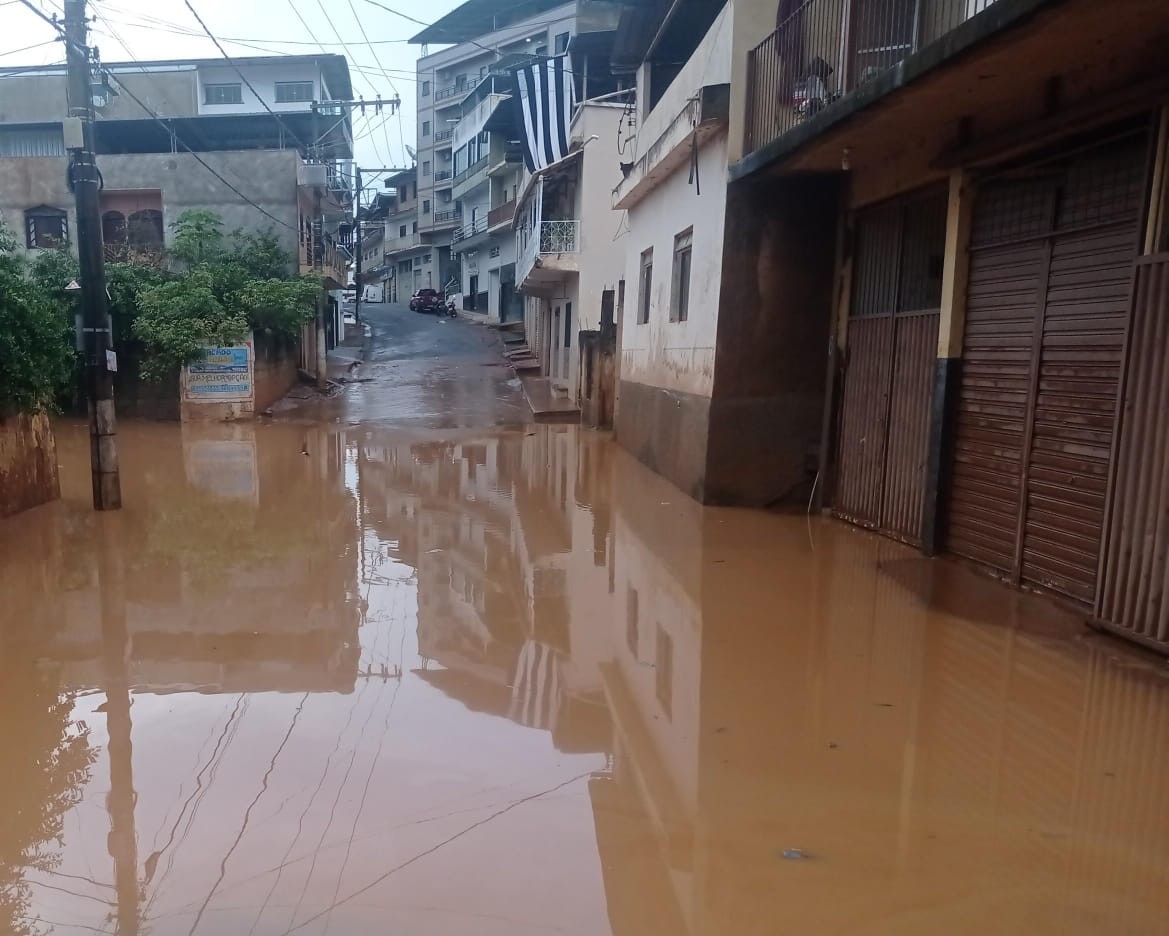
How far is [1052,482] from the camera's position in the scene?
6172mm

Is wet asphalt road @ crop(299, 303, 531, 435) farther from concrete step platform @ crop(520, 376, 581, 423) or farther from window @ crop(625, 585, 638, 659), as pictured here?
window @ crop(625, 585, 638, 659)

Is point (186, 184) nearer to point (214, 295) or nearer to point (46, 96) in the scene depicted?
point (214, 295)

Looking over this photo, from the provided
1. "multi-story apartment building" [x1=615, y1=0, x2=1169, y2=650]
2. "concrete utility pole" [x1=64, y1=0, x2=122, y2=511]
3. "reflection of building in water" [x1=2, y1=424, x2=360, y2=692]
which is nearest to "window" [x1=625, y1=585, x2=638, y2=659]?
"reflection of building in water" [x1=2, y1=424, x2=360, y2=692]

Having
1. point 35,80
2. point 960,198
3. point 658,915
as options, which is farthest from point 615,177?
point 35,80

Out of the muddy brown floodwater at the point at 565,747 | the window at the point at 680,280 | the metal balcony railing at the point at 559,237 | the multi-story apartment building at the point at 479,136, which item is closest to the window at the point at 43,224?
the metal balcony railing at the point at 559,237

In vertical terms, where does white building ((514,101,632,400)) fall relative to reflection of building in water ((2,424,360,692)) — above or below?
above

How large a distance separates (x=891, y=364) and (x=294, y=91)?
120ft

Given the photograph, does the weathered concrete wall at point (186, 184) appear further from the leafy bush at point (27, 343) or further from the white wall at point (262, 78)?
the leafy bush at point (27, 343)

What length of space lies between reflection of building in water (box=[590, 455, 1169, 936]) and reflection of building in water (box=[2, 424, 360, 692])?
2.04m

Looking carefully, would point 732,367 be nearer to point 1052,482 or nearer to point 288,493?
point 1052,482

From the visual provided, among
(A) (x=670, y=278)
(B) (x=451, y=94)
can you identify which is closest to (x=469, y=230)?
(B) (x=451, y=94)

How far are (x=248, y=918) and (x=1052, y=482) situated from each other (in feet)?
18.6

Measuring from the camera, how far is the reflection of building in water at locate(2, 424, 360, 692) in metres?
5.23

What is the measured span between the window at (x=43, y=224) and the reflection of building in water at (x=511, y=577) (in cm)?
1705
